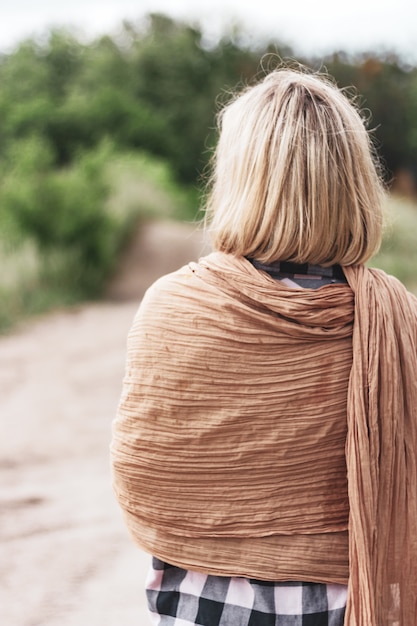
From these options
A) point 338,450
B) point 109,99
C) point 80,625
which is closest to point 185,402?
point 338,450

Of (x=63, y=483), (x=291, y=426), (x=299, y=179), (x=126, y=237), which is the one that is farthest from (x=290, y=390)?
(x=126, y=237)

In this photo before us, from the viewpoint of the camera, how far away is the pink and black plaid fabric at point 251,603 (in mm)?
1689

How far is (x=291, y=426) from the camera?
5.49 ft

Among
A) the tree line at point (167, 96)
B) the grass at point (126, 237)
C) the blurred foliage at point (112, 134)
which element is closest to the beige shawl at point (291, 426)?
the blurred foliage at point (112, 134)

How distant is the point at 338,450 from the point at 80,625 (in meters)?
2.42

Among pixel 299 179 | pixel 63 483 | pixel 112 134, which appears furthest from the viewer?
pixel 112 134

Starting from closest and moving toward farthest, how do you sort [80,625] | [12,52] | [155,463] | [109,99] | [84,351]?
1. [155,463]
2. [80,625]
3. [84,351]
4. [109,99]
5. [12,52]

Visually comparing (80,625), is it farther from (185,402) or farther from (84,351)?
(84,351)

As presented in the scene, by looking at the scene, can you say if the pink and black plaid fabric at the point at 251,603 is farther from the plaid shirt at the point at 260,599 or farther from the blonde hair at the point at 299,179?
the blonde hair at the point at 299,179

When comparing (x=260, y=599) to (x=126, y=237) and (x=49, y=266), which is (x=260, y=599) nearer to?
(x=49, y=266)

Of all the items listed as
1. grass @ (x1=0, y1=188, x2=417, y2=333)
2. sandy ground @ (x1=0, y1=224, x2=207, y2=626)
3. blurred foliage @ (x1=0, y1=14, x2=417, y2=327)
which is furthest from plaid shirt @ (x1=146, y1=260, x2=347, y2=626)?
grass @ (x1=0, y1=188, x2=417, y2=333)

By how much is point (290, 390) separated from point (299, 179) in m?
0.44

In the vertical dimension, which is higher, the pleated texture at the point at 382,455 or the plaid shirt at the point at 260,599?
the pleated texture at the point at 382,455

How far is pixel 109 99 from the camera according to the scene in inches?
1025
